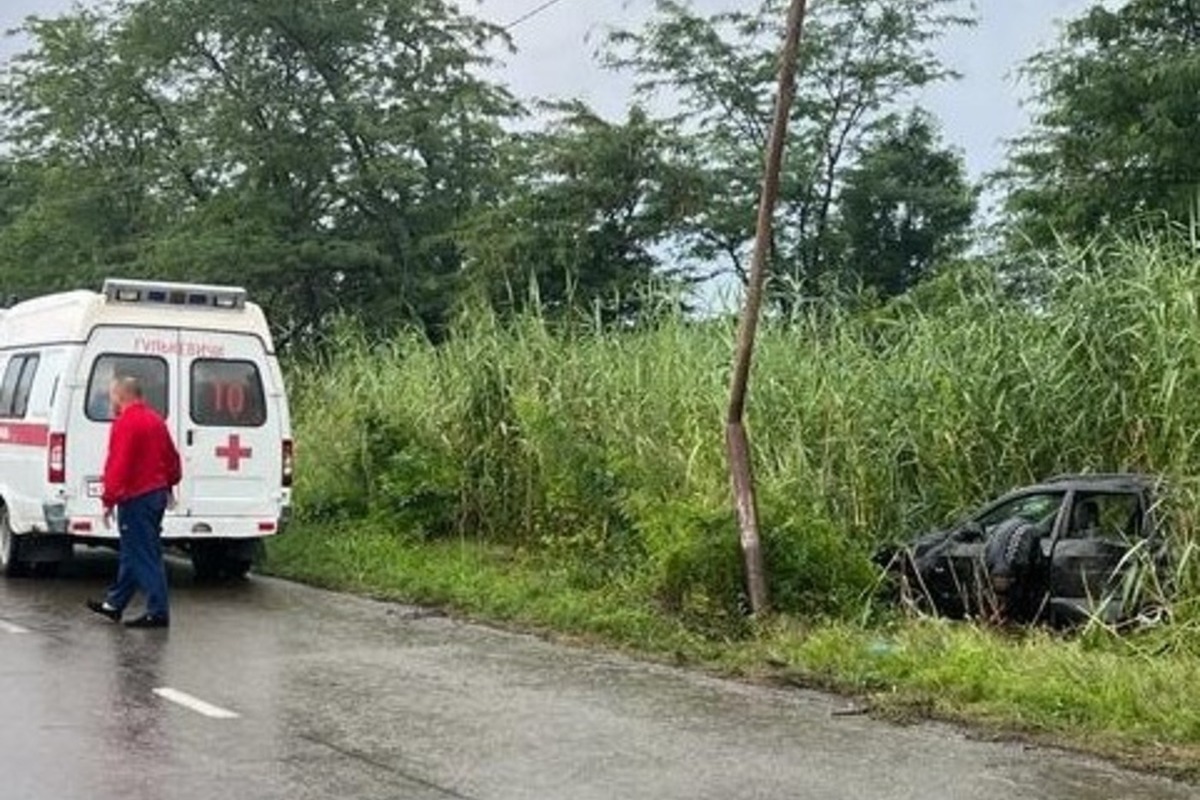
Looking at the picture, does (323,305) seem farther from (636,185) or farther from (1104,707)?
(1104,707)

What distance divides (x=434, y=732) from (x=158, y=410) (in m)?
6.84

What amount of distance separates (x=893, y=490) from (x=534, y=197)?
13.6 meters

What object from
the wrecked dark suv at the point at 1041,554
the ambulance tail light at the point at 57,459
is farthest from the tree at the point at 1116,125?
the ambulance tail light at the point at 57,459

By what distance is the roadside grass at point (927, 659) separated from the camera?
27.2ft

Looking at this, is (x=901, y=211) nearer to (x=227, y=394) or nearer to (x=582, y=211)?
(x=582, y=211)

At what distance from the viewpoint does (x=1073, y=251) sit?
1269 cm

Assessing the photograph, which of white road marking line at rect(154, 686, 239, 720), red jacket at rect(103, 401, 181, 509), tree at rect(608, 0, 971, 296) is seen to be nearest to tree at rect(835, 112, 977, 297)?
tree at rect(608, 0, 971, 296)

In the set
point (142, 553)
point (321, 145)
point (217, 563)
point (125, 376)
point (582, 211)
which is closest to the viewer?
point (142, 553)

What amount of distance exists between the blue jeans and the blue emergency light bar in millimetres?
2853

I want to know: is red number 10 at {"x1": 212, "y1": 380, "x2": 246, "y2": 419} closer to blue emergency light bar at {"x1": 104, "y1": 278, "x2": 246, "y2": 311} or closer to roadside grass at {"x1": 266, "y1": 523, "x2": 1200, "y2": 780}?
blue emergency light bar at {"x1": 104, "y1": 278, "x2": 246, "y2": 311}

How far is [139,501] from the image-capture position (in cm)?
1197

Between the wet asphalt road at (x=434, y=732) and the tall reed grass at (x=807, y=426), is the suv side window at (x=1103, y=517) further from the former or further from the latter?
the wet asphalt road at (x=434, y=732)

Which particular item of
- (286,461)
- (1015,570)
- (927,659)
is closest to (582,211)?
(286,461)

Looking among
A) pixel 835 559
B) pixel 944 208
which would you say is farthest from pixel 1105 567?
pixel 944 208
